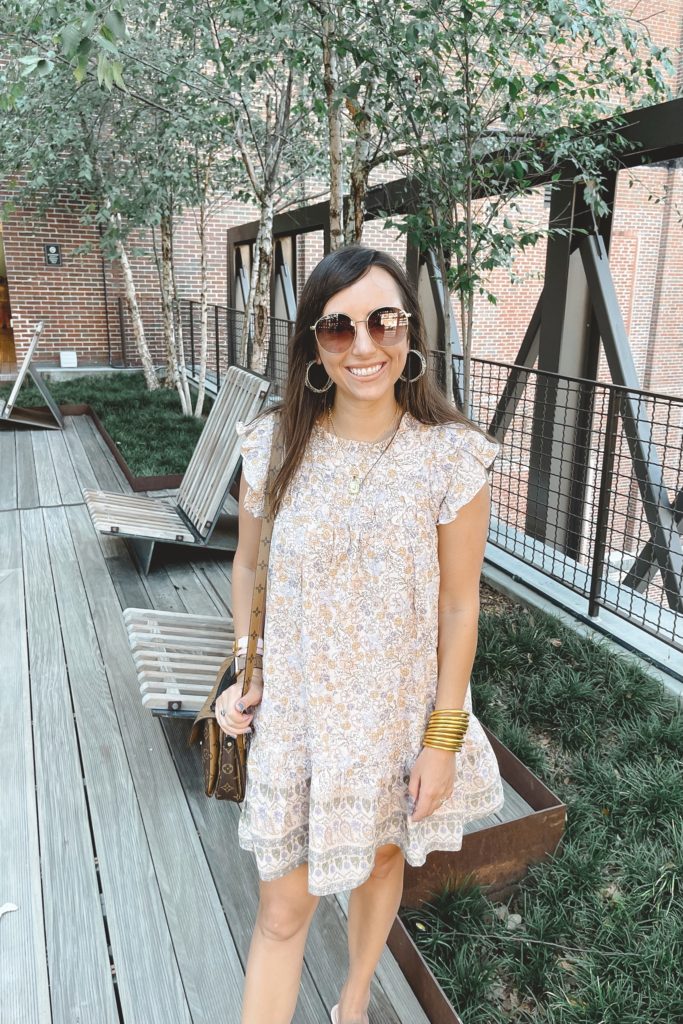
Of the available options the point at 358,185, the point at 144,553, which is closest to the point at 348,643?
the point at 144,553

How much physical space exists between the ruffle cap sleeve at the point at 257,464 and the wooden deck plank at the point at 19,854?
1174 millimetres

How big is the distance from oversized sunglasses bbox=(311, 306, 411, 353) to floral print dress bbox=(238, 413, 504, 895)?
167mm

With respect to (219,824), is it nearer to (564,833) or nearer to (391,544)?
(564,833)

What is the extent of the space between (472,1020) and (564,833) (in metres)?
0.65

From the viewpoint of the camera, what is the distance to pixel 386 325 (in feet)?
4.30

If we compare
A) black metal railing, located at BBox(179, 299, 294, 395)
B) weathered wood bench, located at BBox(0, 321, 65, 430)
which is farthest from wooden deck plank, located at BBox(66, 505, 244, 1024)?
weathered wood bench, located at BBox(0, 321, 65, 430)

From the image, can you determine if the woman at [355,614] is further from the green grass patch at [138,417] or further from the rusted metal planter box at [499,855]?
the green grass patch at [138,417]

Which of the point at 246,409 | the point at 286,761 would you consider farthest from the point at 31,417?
the point at 286,761

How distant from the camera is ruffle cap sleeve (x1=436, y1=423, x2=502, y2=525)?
1.30m

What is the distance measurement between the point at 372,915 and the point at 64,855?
3.18 feet

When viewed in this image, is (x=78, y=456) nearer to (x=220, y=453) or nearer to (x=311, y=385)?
(x=220, y=453)

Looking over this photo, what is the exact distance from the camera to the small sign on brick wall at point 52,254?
38.2ft

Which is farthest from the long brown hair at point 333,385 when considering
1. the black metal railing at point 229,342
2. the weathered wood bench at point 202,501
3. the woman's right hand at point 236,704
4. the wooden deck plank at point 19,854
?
the black metal railing at point 229,342

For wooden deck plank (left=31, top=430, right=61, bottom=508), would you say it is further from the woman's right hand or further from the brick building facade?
the brick building facade
